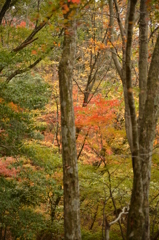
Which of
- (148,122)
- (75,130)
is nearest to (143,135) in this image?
(148,122)

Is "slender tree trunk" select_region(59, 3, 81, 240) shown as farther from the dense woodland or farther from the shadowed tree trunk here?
the shadowed tree trunk

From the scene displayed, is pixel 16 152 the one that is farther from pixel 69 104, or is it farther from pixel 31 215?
pixel 69 104

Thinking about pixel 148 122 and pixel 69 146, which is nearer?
pixel 69 146

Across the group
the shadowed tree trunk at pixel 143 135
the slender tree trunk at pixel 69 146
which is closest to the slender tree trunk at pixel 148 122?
the shadowed tree trunk at pixel 143 135

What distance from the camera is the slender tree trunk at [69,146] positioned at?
124 inches

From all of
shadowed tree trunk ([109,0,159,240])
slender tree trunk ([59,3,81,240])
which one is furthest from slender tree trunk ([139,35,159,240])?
slender tree trunk ([59,3,81,240])

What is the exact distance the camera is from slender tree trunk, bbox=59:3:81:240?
316 centimetres

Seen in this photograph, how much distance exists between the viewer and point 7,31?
21.9 feet

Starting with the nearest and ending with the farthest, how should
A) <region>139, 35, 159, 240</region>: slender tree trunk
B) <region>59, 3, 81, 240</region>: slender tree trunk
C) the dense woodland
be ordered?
<region>59, 3, 81, 240</region>: slender tree trunk → the dense woodland → <region>139, 35, 159, 240</region>: slender tree trunk

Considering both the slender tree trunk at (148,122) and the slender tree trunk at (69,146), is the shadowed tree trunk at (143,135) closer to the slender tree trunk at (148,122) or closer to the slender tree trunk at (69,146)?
the slender tree trunk at (148,122)

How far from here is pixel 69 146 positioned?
3271 millimetres

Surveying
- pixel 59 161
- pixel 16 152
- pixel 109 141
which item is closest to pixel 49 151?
pixel 59 161

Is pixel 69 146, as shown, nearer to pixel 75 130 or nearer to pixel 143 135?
pixel 75 130

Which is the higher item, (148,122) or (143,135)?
(148,122)
